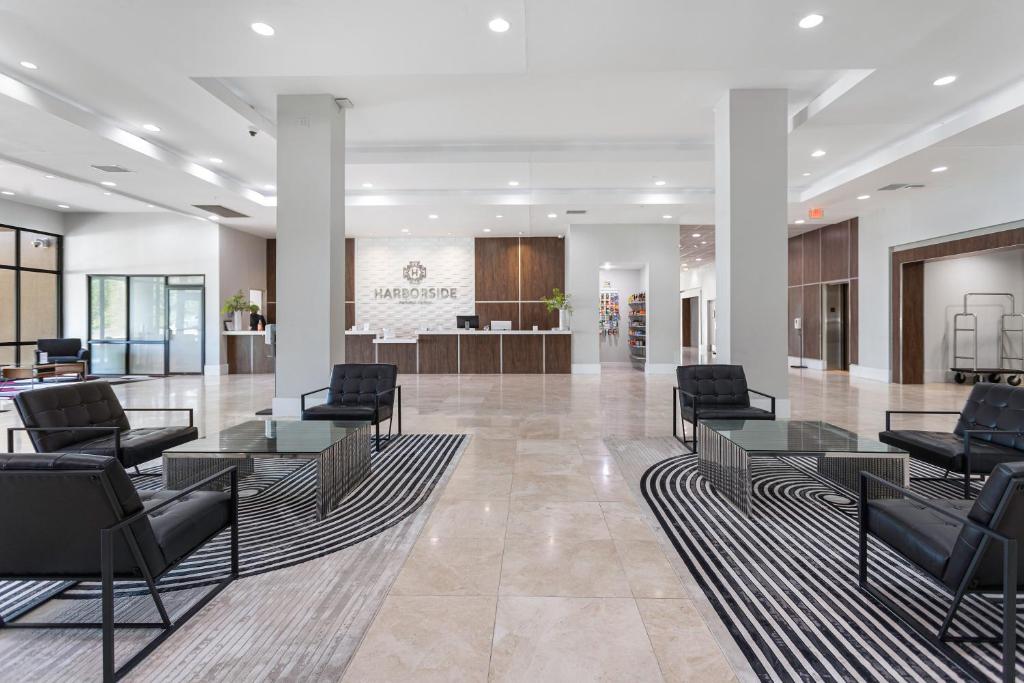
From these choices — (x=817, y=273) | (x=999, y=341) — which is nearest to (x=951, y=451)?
(x=999, y=341)

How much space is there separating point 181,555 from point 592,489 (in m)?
2.79

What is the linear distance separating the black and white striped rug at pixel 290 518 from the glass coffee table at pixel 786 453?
2211mm

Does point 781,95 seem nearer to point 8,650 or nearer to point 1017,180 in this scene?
point 1017,180

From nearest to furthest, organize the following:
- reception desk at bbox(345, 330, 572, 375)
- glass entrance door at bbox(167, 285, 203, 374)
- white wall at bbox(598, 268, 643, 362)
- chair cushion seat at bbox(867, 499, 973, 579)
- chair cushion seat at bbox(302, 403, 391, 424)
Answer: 1. chair cushion seat at bbox(867, 499, 973, 579)
2. chair cushion seat at bbox(302, 403, 391, 424)
3. reception desk at bbox(345, 330, 572, 375)
4. glass entrance door at bbox(167, 285, 203, 374)
5. white wall at bbox(598, 268, 643, 362)

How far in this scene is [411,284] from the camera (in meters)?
15.7

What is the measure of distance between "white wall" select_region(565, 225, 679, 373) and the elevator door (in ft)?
13.5

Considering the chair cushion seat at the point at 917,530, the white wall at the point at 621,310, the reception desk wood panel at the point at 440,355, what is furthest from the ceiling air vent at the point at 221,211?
the chair cushion seat at the point at 917,530

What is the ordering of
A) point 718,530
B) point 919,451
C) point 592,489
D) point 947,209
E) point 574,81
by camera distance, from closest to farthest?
point 718,530 → point 919,451 → point 592,489 → point 574,81 → point 947,209

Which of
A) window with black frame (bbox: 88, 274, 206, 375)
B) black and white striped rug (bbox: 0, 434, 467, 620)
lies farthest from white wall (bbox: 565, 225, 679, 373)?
window with black frame (bbox: 88, 274, 206, 375)

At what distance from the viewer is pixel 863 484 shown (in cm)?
265

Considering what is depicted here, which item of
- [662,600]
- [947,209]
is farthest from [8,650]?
[947,209]

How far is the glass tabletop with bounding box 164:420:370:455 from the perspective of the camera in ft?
12.2

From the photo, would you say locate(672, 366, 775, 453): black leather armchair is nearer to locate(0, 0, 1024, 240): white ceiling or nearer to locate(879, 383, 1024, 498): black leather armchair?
locate(879, 383, 1024, 498): black leather armchair

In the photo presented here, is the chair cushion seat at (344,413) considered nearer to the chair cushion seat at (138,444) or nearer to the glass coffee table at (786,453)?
the chair cushion seat at (138,444)
